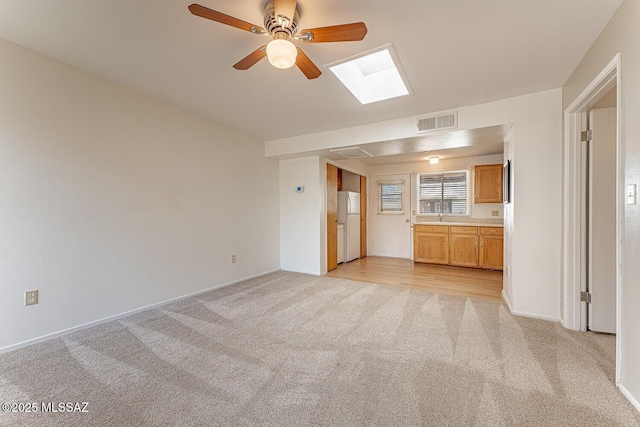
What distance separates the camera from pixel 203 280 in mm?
3592

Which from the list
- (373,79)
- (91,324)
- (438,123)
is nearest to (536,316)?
(438,123)

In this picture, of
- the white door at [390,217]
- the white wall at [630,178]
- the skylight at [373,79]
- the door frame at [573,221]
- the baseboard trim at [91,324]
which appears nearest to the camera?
the white wall at [630,178]

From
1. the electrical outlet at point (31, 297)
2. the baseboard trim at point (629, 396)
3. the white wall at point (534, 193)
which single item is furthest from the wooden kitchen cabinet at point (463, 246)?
the electrical outlet at point (31, 297)

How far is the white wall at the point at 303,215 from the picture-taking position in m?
4.67

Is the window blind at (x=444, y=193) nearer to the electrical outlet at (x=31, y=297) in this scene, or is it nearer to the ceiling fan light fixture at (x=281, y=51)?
the ceiling fan light fixture at (x=281, y=51)

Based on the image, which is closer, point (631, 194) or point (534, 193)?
point (631, 194)

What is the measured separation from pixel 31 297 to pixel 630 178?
4.42 m

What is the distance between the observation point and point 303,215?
4812 mm

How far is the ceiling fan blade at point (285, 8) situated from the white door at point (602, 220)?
282 centimetres

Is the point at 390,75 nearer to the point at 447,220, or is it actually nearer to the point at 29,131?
the point at 29,131

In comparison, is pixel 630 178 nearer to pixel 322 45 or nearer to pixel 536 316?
pixel 536 316

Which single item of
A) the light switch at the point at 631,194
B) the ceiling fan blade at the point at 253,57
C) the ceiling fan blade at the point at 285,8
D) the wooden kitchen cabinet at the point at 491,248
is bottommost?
the wooden kitchen cabinet at the point at 491,248

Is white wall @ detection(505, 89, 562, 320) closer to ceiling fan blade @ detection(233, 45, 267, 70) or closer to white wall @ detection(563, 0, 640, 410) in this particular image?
white wall @ detection(563, 0, 640, 410)

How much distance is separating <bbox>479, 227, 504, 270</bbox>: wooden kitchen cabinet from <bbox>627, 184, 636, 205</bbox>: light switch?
3750 mm
